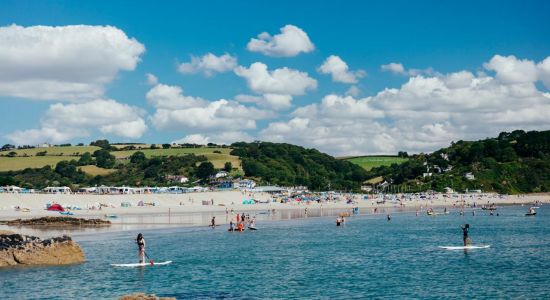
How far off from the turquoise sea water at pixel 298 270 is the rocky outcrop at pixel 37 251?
1442 millimetres

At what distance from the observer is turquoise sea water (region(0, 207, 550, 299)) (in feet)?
100

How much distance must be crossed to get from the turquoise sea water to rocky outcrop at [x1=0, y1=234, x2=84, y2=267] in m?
1.44

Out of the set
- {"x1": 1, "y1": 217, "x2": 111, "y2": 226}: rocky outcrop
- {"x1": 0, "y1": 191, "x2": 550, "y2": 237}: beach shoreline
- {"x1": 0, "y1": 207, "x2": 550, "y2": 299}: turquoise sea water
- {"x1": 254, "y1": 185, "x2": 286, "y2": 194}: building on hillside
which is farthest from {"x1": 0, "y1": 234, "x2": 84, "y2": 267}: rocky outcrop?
{"x1": 254, "y1": 185, "x2": 286, "y2": 194}: building on hillside

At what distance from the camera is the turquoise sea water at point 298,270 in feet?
100

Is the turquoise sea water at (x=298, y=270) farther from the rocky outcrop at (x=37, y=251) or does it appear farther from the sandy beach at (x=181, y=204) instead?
the sandy beach at (x=181, y=204)

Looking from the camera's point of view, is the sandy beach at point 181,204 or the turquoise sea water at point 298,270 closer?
the turquoise sea water at point 298,270

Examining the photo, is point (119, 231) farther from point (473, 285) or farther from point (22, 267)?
point (473, 285)

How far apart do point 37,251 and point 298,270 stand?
677 inches

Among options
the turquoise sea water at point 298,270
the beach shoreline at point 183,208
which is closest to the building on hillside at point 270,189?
the beach shoreline at point 183,208

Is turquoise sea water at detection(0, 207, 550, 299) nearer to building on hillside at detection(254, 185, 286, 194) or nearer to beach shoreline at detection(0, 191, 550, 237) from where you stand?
beach shoreline at detection(0, 191, 550, 237)

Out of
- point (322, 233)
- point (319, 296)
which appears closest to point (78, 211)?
point (322, 233)

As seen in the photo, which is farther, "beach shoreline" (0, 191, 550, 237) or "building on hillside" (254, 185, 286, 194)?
"building on hillside" (254, 185, 286, 194)

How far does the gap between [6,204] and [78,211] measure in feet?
39.8

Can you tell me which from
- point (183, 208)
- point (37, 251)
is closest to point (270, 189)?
point (183, 208)
